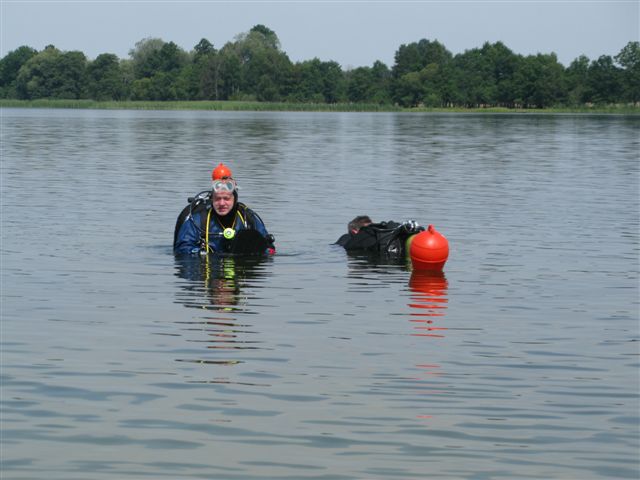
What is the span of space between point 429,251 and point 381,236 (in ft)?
7.16

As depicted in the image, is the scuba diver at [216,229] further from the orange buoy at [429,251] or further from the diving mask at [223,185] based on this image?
the orange buoy at [429,251]

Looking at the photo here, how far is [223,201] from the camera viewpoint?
59.9 feet

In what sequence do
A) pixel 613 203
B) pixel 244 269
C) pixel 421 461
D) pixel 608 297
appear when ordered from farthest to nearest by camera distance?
1. pixel 613 203
2. pixel 244 269
3. pixel 608 297
4. pixel 421 461

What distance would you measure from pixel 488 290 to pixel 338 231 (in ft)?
26.7

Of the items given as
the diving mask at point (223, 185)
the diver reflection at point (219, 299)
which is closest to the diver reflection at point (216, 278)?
the diver reflection at point (219, 299)

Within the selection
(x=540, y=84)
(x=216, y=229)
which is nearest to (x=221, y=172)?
(x=216, y=229)

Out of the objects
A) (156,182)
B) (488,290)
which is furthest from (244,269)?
(156,182)

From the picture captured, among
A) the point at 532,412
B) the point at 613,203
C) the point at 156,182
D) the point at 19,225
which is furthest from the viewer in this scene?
the point at 156,182

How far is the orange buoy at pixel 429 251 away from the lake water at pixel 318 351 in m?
0.32

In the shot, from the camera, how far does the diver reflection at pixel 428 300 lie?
13798 mm

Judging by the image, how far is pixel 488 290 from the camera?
16.9 meters

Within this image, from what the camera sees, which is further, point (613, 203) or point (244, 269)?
point (613, 203)

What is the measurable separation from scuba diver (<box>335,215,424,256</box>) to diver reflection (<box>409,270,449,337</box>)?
5.20 feet

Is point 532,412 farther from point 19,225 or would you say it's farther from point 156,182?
point 156,182
